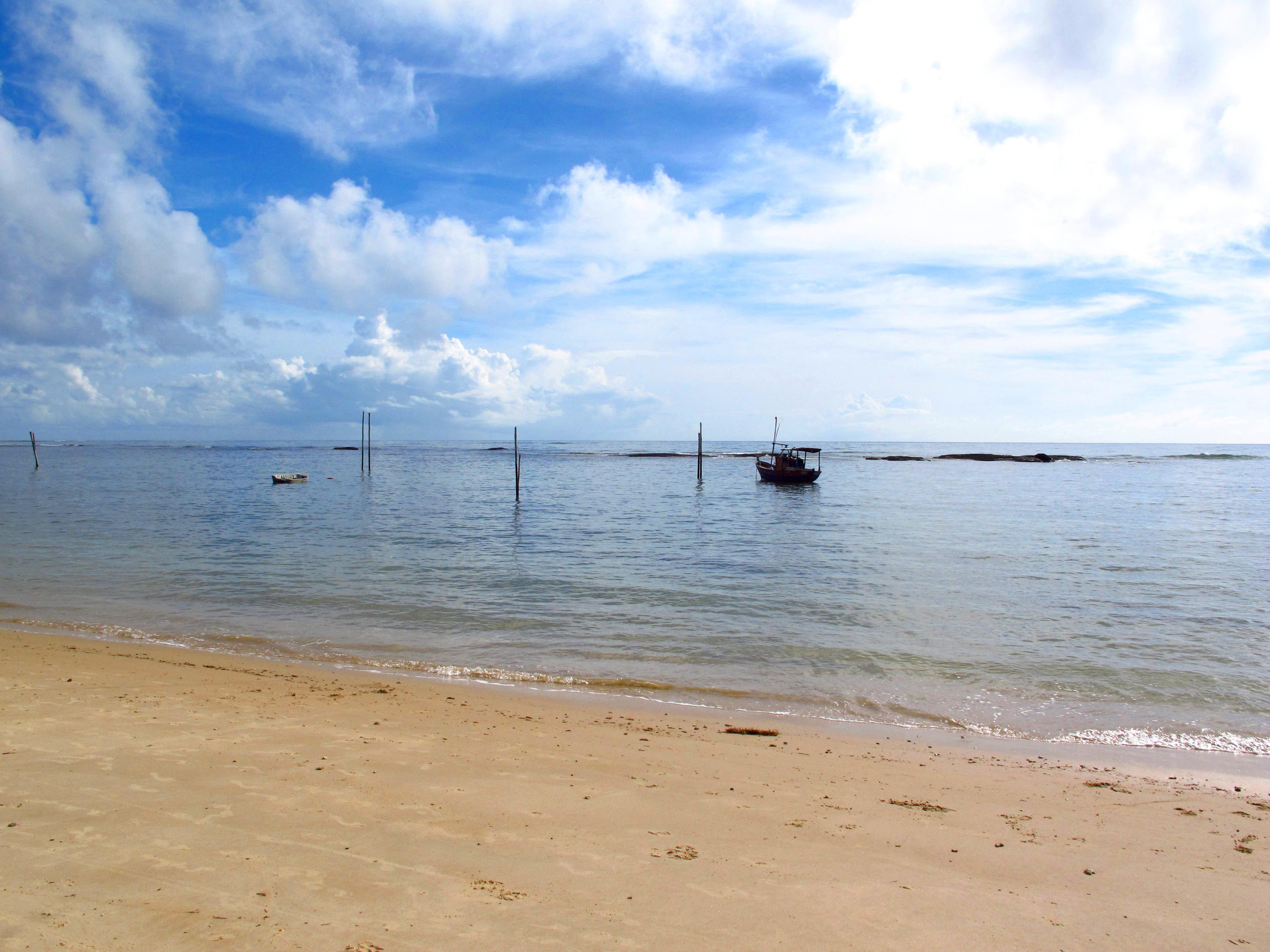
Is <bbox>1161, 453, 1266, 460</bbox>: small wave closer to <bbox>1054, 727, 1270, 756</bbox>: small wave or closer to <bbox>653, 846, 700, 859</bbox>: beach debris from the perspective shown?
<bbox>1054, 727, 1270, 756</bbox>: small wave

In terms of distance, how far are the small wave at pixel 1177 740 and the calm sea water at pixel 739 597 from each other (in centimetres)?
5

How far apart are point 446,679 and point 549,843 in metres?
6.26

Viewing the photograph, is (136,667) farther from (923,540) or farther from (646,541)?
(923,540)

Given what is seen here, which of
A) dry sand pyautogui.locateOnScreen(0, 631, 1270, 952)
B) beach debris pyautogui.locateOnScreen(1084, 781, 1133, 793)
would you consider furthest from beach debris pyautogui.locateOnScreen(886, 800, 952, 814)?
beach debris pyautogui.locateOnScreen(1084, 781, 1133, 793)

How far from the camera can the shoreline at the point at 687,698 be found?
809 centimetres

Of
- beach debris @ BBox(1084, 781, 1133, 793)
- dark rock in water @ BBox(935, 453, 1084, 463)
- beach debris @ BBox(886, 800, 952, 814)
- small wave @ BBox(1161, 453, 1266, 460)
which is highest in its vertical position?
small wave @ BBox(1161, 453, 1266, 460)

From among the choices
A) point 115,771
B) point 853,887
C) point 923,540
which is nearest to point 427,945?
point 853,887

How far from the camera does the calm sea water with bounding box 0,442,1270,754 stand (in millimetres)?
10680

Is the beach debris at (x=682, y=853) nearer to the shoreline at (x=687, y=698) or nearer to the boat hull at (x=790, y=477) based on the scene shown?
the shoreline at (x=687, y=698)

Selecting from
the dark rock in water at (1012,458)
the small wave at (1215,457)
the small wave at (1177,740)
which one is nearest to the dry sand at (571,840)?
the small wave at (1177,740)

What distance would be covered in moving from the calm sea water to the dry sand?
2.55m

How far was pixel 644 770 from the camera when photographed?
7.04 metres

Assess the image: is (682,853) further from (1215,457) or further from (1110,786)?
(1215,457)

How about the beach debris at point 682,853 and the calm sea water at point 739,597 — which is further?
the calm sea water at point 739,597
